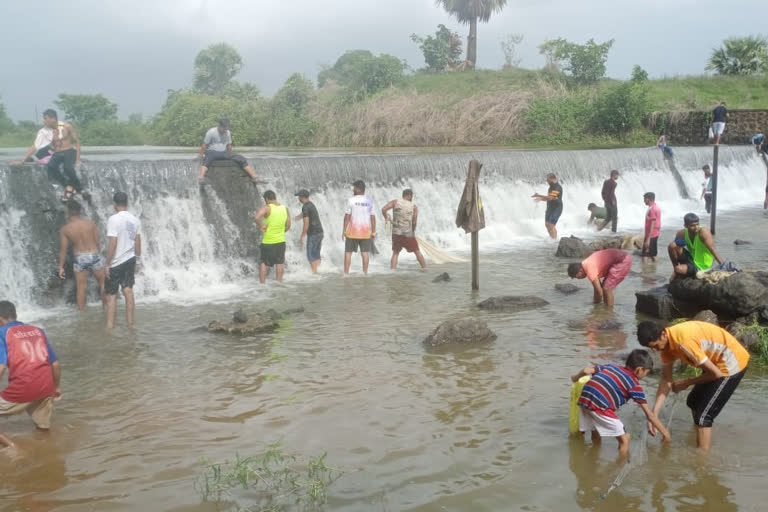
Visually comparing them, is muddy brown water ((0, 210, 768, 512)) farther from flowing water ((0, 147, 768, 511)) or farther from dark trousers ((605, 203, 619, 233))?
dark trousers ((605, 203, 619, 233))

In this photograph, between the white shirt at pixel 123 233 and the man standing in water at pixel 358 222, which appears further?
the man standing in water at pixel 358 222

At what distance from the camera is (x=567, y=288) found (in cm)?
1123

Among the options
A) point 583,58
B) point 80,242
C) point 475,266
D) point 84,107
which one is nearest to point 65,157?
point 80,242

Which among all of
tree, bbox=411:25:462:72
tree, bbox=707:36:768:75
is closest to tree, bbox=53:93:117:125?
tree, bbox=411:25:462:72

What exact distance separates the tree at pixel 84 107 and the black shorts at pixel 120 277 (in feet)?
180

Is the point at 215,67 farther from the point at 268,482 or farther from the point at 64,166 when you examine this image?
the point at 268,482

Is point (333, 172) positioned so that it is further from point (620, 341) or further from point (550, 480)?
point (550, 480)

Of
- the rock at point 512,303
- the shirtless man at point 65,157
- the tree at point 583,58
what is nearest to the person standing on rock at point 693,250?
the rock at point 512,303

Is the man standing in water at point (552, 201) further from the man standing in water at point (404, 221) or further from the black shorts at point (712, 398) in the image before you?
the black shorts at point (712, 398)

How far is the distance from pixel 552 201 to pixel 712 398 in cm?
1211

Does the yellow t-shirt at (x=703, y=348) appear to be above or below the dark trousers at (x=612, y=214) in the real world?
above

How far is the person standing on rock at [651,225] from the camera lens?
496 inches

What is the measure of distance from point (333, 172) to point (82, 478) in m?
11.4

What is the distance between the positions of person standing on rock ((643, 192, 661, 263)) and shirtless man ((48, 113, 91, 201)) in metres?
9.34
